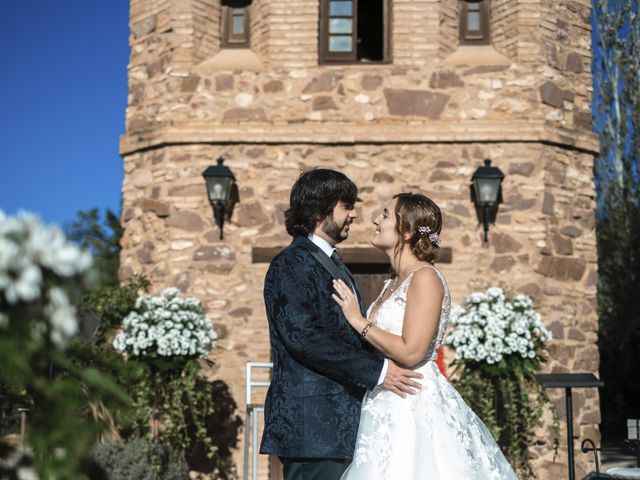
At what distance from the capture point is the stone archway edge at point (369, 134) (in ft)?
23.2

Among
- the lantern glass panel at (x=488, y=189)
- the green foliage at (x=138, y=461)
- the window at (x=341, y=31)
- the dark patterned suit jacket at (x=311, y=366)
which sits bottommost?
the green foliage at (x=138, y=461)

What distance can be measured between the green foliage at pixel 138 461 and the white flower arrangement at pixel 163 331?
721mm

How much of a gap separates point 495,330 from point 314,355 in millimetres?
3496

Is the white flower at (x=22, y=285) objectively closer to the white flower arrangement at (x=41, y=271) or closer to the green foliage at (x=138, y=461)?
the white flower arrangement at (x=41, y=271)

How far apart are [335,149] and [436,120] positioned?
979mm

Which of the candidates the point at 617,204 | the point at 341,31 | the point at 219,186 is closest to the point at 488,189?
the point at 341,31

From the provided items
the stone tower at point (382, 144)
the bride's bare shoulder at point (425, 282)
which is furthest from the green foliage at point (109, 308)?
the bride's bare shoulder at point (425, 282)

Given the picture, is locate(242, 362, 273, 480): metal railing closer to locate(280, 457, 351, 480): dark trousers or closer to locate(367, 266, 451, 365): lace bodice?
locate(367, 266, 451, 365): lace bodice

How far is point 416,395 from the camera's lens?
10.1 ft

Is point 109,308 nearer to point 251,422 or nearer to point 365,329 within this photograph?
point 251,422

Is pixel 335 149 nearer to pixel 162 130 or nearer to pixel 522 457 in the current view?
pixel 162 130

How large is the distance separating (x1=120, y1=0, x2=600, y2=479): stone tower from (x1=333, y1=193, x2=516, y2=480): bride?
3.81 m

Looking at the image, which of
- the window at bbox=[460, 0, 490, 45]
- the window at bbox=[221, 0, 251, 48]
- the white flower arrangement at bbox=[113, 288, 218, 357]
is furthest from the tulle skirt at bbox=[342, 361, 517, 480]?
the window at bbox=[221, 0, 251, 48]

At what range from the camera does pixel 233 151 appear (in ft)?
23.9
